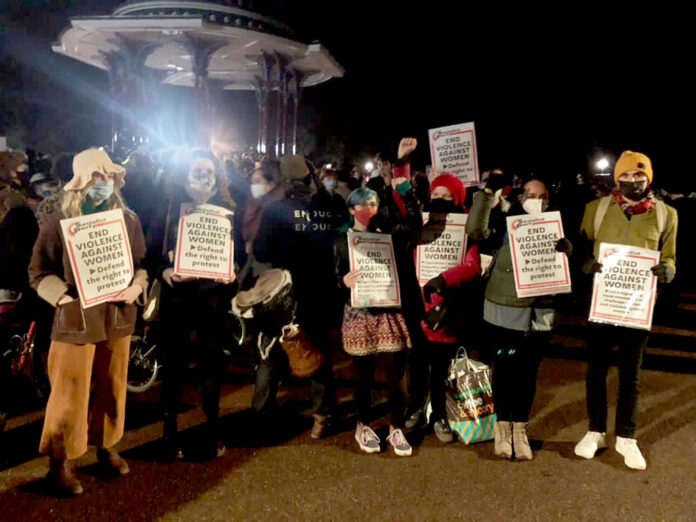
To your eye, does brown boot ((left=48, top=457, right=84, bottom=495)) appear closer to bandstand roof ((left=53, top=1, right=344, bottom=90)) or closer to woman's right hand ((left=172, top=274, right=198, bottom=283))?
woman's right hand ((left=172, top=274, right=198, bottom=283))

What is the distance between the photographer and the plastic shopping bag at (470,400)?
15.0 ft

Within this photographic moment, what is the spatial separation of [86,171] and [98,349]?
1.18m

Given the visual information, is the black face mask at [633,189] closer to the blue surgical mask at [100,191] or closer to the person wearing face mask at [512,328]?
the person wearing face mask at [512,328]

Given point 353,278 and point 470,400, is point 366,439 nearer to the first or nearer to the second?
point 470,400

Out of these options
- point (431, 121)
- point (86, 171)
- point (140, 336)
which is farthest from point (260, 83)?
point (431, 121)

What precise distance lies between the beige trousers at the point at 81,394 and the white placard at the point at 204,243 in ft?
2.20

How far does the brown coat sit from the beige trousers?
98 millimetres

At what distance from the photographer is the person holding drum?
14.2 feet

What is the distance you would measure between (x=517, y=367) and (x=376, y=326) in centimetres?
119

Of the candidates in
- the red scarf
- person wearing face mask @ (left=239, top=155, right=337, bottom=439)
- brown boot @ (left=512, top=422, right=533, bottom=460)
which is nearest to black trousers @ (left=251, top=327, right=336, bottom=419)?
person wearing face mask @ (left=239, top=155, right=337, bottom=439)

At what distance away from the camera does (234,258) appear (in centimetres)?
434

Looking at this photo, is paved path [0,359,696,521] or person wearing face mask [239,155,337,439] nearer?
paved path [0,359,696,521]

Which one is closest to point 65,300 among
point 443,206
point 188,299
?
point 188,299

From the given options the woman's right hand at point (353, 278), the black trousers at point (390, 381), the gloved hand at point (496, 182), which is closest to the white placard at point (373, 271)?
the woman's right hand at point (353, 278)
